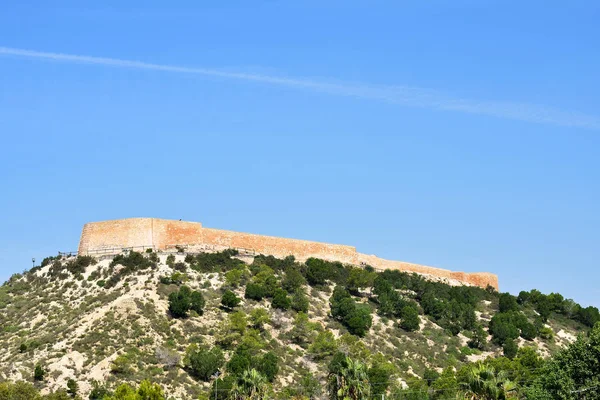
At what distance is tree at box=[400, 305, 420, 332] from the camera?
7225 centimetres

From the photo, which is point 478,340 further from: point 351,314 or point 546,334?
point 351,314

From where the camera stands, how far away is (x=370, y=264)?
285ft

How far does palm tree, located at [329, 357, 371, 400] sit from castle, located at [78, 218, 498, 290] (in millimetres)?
27058

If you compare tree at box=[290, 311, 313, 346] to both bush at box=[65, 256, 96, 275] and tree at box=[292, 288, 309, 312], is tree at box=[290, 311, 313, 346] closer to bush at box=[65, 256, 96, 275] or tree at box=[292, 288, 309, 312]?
tree at box=[292, 288, 309, 312]

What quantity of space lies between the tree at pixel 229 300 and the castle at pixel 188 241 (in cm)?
865

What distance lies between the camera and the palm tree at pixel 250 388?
49.6m

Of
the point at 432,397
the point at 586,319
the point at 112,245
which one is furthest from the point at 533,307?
the point at 112,245

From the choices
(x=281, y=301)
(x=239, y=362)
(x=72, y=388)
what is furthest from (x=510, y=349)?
(x=72, y=388)

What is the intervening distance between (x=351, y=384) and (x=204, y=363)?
37.3ft

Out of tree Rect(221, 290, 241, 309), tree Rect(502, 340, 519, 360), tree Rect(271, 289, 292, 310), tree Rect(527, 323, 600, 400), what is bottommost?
tree Rect(527, 323, 600, 400)

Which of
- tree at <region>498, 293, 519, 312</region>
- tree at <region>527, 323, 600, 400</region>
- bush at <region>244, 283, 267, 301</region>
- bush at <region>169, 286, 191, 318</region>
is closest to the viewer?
tree at <region>527, 323, 600, 400</region>

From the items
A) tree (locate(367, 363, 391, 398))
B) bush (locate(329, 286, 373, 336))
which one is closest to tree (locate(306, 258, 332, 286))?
bush (locate(329, 286, 373, 336))

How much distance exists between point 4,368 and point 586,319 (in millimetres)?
52103

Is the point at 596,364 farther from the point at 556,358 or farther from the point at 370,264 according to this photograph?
the point at 370,264
